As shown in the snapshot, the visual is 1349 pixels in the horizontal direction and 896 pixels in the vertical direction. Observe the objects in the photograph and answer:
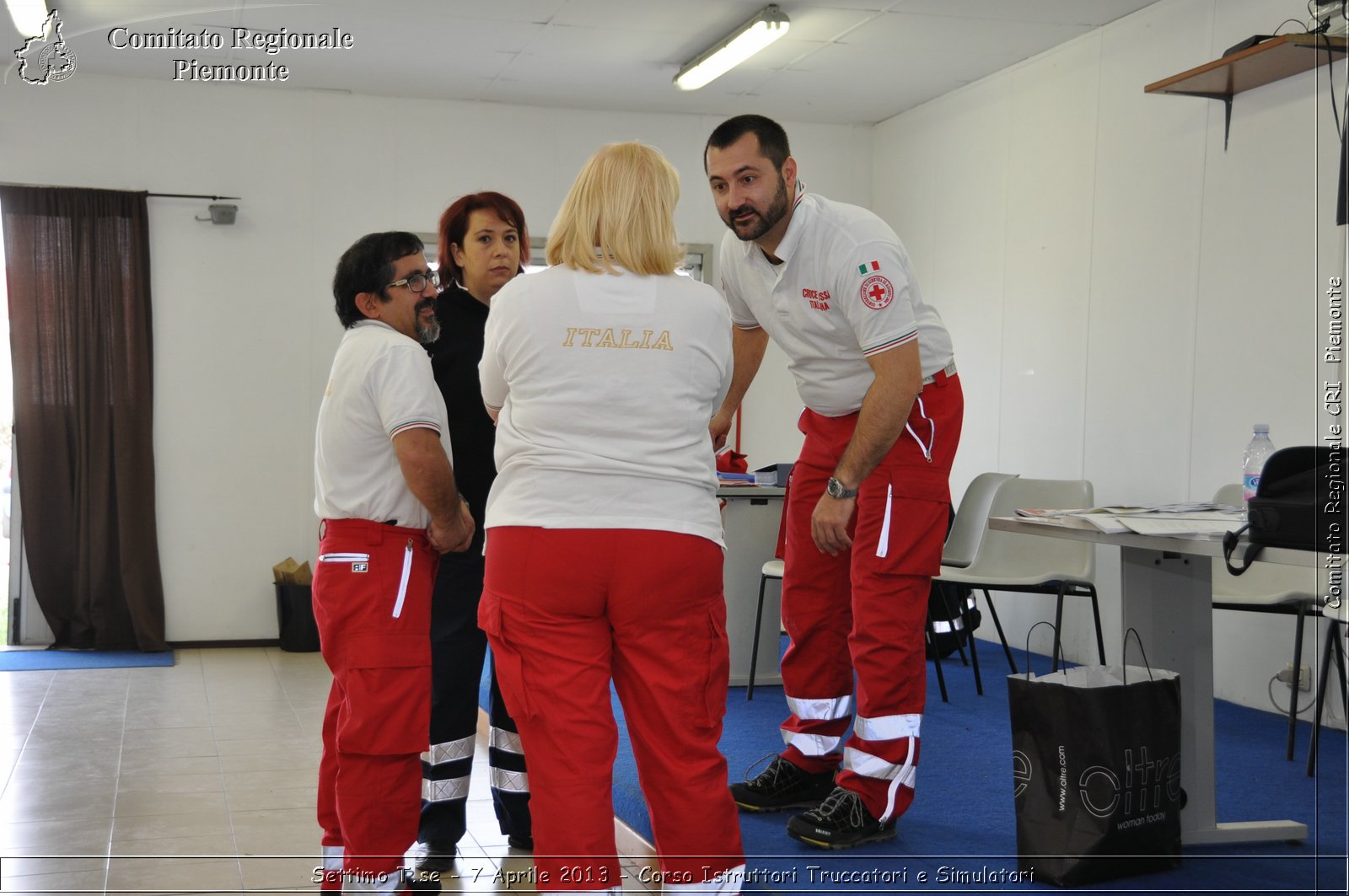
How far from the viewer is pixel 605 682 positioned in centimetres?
192

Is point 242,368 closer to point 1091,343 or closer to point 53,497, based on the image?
point 53,497

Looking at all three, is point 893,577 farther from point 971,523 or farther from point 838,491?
point 971,523

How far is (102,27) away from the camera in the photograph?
538cm

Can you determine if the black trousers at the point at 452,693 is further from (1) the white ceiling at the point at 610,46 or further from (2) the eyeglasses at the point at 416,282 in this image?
(1) the white ceiling at the point at 610,46

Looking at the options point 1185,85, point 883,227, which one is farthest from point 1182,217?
point 883,227

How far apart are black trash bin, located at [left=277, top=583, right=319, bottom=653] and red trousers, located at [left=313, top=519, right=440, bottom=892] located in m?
4.04

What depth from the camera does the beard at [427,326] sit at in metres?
2.45

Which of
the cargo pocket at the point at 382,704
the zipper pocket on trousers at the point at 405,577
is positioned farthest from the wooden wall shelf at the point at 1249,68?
the cargo pocket at the point at 382,704

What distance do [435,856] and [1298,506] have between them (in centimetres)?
197

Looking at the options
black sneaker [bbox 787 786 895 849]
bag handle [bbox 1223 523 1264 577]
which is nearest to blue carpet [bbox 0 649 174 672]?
black sneaker [bbox 787 786 895 849]

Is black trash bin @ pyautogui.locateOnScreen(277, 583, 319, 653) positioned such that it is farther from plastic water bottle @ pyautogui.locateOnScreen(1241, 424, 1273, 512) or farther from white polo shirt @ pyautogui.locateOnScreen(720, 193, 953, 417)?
plastic water bottle @ pyautogui.locateOnScreen(1241, 424, 1273, 512)

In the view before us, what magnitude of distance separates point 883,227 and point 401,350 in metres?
1.16

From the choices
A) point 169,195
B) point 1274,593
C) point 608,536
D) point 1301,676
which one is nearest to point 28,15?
point 169,195

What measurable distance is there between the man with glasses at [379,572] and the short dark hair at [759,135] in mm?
880
